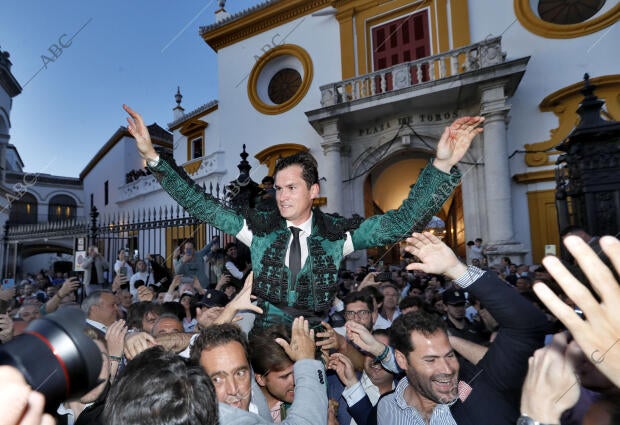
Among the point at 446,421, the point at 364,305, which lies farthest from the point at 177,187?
the point at 364,305

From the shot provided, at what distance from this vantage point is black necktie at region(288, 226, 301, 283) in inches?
86.4

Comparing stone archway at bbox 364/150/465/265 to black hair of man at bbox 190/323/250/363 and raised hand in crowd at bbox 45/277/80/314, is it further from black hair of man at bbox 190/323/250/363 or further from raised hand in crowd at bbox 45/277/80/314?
black hair of man at bbox 190/323/250/363

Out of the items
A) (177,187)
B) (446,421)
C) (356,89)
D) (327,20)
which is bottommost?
(446,421)

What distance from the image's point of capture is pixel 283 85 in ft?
48.6

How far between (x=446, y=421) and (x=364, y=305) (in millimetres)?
1842

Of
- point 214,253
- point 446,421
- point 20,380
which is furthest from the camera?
point 214,253

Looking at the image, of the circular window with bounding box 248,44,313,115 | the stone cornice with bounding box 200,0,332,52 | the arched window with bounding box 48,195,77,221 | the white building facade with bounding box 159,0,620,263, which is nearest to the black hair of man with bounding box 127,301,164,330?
the white building facade with bounding box 159,0,620,263

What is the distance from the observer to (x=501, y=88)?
31.8 ft

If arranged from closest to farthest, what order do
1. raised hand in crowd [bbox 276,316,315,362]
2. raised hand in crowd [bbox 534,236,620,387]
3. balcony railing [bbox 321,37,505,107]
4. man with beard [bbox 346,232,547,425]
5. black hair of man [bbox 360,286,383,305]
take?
1. raised hand in crowd [bbox 534,236,620,387]
2. man with beard [bbox 346,232,547,425]
3. raised hand in crowd [bbox 276,316,315,362]
4. black hair of man [bbox 360,286,383,305]
5. balcony railing [bbox 321,37,505,107]

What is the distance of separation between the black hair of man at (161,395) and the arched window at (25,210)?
30.8m

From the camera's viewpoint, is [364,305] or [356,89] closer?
[364,305]

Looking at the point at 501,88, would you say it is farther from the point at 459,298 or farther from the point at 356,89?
the point at 459,298

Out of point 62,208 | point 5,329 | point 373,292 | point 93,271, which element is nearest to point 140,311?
point 5,329

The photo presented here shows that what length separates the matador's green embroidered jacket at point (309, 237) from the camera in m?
2.11
